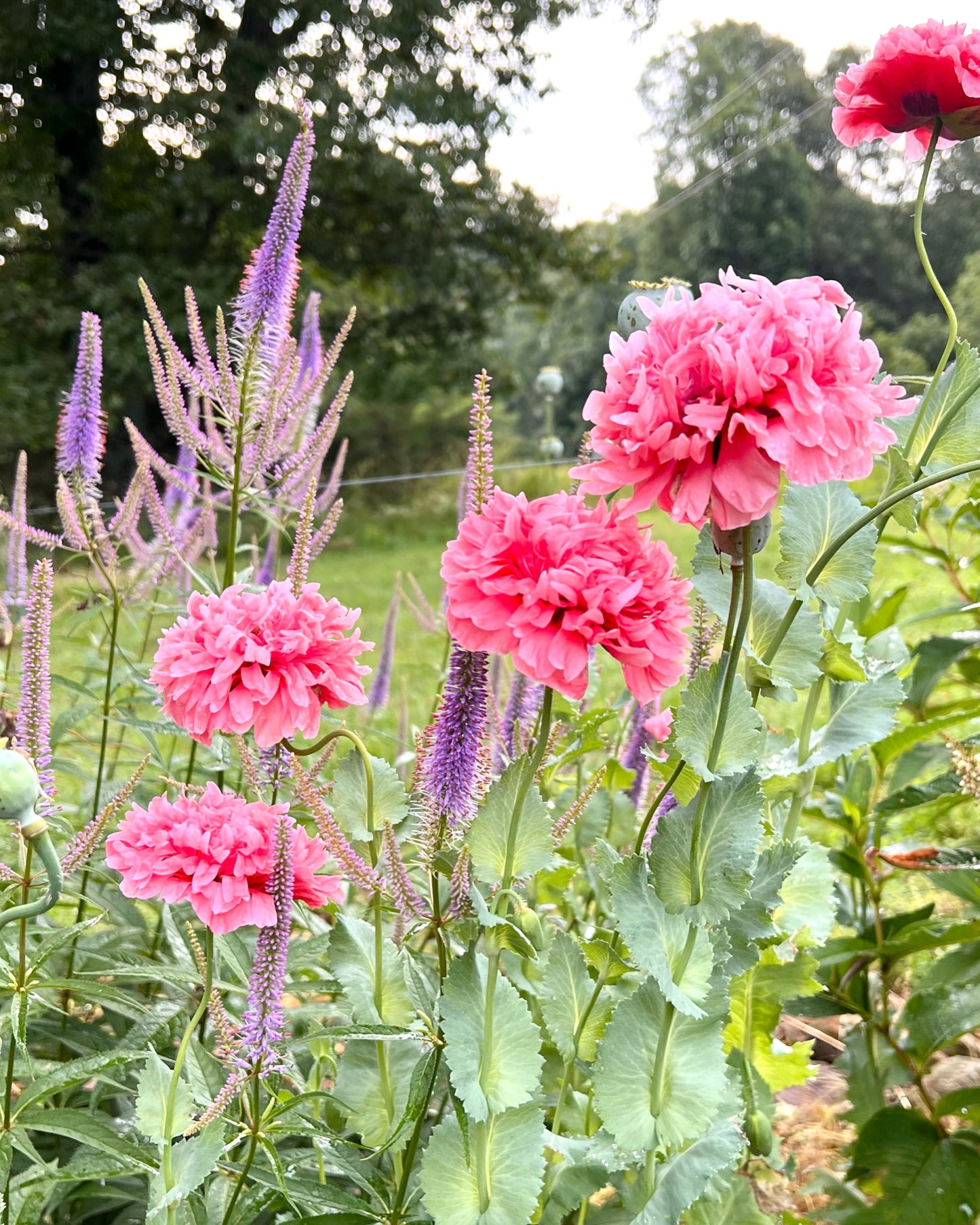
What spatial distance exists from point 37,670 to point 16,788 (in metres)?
0.23

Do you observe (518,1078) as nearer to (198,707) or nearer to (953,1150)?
(198,707)

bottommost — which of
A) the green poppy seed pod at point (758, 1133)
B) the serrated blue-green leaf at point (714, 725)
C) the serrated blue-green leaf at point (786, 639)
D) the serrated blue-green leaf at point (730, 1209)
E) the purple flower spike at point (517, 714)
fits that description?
the serrated blue-green leaf at point (730, 1209)

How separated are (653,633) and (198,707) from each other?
0.28 metres

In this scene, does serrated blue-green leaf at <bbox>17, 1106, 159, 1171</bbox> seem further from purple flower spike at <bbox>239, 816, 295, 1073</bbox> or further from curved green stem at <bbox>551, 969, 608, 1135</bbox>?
curved green stem at <bbox>551, 969, 608, 1135</bbox>

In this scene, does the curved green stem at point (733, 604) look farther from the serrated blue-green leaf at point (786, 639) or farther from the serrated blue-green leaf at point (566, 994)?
the serrated blue-green leaf at point (566, 994)

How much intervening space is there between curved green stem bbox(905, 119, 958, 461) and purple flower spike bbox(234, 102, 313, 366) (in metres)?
0.57

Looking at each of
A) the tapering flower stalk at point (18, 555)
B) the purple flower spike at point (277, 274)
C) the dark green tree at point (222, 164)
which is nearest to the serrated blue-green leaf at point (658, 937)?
the purple flower spike at point (277, 274)

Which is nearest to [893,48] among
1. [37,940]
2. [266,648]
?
[266,648]

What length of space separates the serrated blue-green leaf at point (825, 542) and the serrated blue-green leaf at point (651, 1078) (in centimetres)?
28

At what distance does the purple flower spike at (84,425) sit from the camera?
1.11 meters

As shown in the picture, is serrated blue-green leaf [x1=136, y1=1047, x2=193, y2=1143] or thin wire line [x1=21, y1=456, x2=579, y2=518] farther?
thin wire line [x1=21, y1=456, x2=579, y2=518]

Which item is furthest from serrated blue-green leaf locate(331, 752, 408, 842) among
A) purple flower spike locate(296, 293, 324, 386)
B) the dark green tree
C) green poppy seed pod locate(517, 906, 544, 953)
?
the dark green tree

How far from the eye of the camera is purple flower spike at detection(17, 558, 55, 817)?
702mm

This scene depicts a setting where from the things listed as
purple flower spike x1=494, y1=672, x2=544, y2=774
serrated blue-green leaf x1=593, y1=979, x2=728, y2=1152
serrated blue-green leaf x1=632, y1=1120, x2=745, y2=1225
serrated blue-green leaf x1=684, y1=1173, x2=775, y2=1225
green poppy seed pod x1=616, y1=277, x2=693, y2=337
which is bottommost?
serrated blue-green leaf x1=684, y1=1173, x2=775, y2=1225
